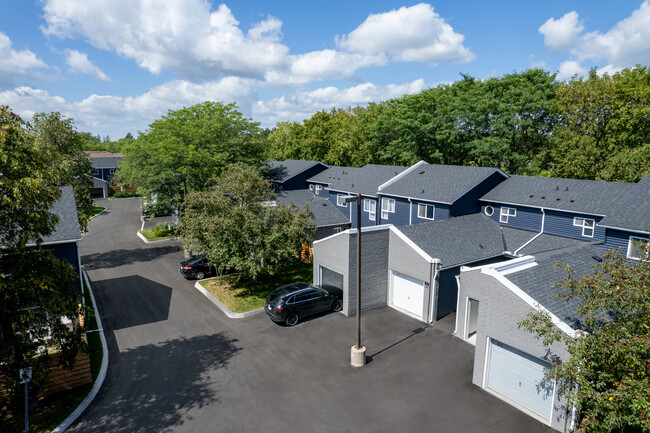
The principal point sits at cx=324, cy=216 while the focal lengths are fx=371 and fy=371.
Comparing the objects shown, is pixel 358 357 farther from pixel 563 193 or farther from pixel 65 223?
pixel 563 193

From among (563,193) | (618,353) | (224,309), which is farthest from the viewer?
(563,193)

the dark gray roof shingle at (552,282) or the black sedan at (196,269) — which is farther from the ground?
the dark gray roof shingle at (552,282)

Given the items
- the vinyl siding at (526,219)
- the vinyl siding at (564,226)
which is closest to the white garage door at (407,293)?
the vinyl siding at (526,219)

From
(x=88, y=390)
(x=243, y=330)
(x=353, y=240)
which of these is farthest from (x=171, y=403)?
(x=353, y=240)

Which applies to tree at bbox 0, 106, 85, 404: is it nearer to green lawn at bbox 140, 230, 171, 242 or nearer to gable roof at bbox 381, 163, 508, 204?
gable roof at bbox 381, 163, 508, 204

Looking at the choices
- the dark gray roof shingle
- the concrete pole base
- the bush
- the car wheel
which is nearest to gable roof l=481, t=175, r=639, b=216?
the dark gray roof shingle

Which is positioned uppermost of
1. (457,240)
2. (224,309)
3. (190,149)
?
(190,149)

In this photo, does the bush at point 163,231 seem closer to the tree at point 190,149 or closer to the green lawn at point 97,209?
the tree at point 190,149

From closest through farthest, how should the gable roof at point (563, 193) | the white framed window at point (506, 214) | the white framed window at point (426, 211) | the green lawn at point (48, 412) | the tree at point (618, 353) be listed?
the tree at point (618, 353) < the green lawn at point (48, 412) < the gable roof at point (563, 193) < the white framed window at point (506, 214) < the white framed window at point (426, 211)

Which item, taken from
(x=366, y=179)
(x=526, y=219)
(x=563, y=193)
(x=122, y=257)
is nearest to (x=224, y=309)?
(x=122, y=257)
